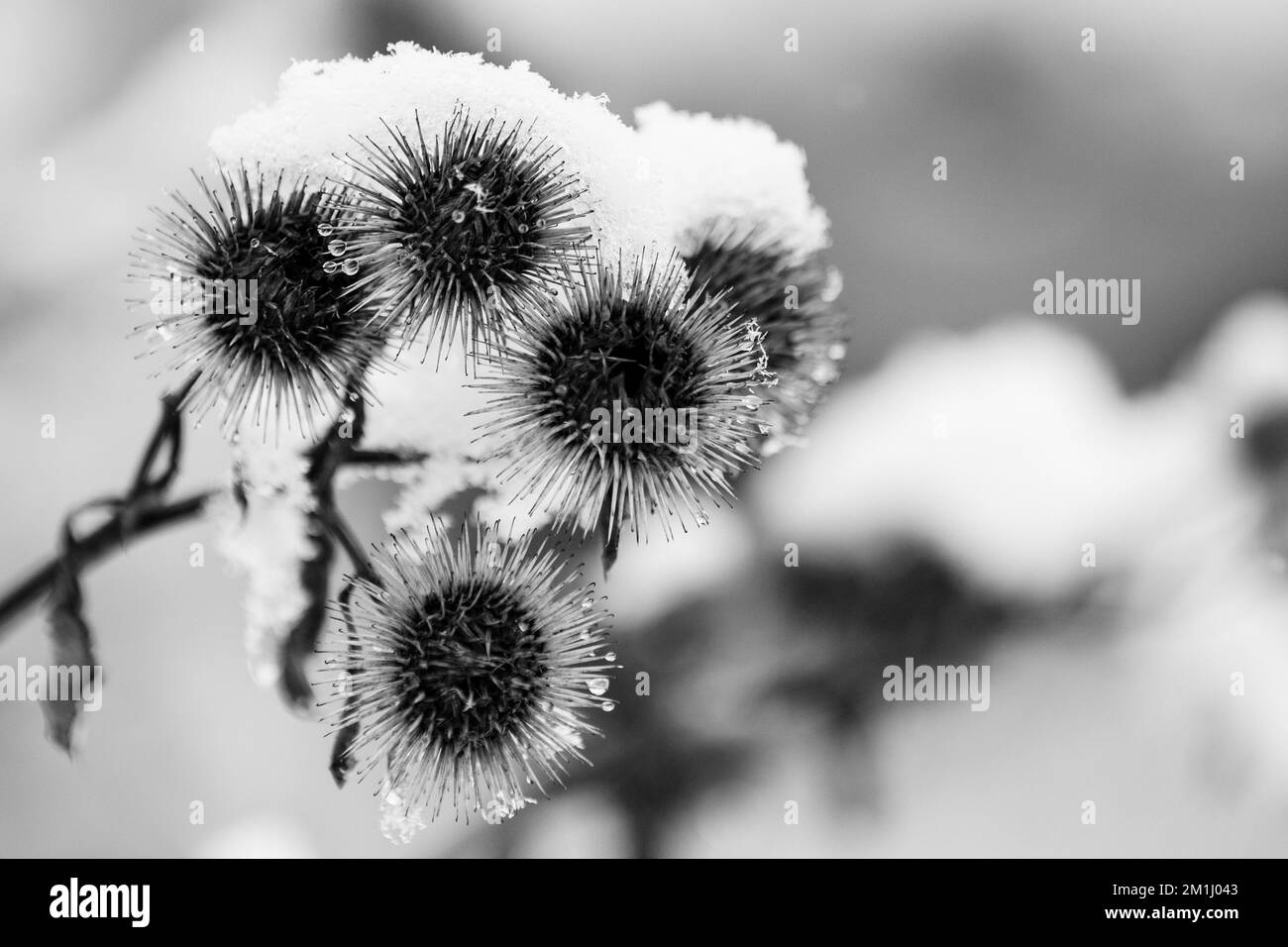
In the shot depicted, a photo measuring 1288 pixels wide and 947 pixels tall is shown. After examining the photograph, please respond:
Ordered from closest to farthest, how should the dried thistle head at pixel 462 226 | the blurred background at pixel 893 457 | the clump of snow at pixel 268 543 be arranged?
the dried thistle head at pixel 462 226 < the clump of snow at pixel 268 543 < the blurred background at pixel 893 457

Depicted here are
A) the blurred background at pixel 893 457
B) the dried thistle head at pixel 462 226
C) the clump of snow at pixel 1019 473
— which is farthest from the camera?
the clump of snow at pixel 1019 473

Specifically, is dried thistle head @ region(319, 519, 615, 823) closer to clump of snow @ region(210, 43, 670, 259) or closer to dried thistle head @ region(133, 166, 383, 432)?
dried thistle head @ region(133, 166, 383, 432)

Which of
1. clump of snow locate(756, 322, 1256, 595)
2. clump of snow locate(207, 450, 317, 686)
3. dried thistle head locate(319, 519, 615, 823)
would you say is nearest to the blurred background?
clump of snow locate(756, 322, 1256, 595)

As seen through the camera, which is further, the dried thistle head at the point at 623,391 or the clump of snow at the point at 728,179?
the clump of snow at the point at 728,179

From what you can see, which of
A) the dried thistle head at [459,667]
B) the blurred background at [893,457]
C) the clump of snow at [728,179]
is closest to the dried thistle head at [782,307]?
the clump of snow at [728,179]

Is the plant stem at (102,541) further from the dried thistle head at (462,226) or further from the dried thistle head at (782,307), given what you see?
the dried thistle head at (782,307)
